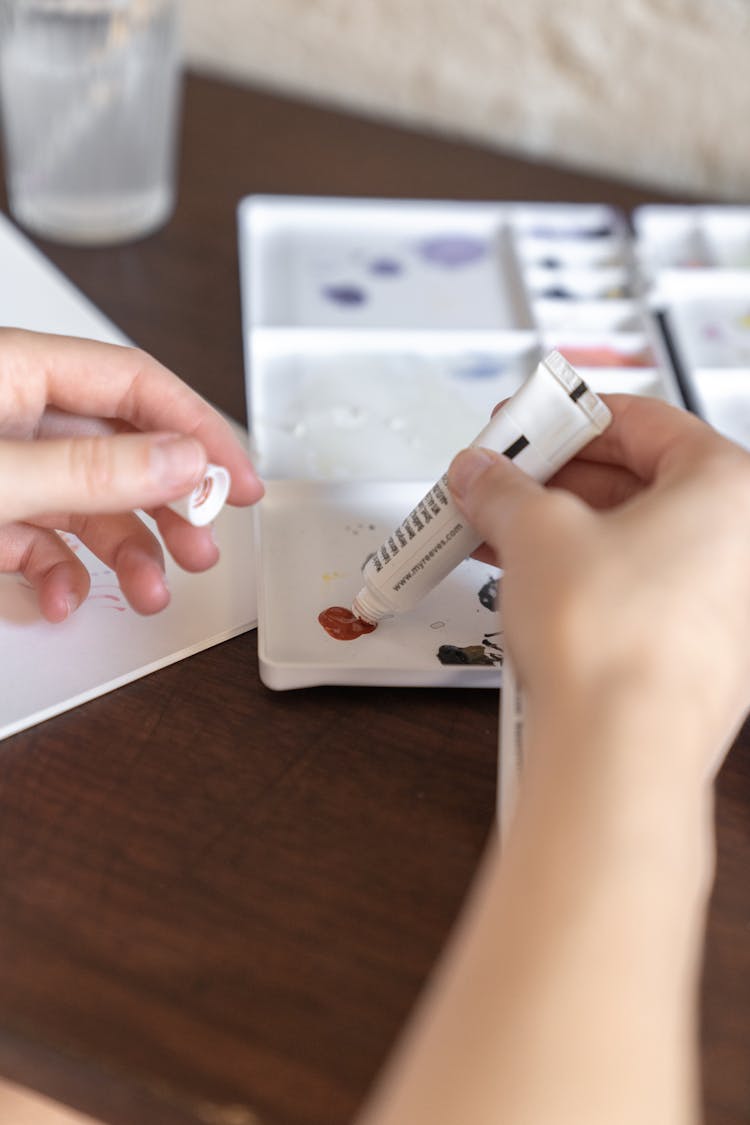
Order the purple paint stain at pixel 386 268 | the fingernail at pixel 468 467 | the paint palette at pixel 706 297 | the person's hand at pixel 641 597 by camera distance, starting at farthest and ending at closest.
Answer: the purple paint stain at pixel 386 268 → the paint palette at pixel 706 297 → the fingernail at pixel 468 467 → the person's hand at pixel 641 597

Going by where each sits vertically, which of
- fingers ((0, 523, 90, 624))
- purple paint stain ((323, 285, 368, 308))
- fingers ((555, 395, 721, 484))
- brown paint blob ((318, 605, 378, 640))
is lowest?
fingers ((0, 523, 90, 624))

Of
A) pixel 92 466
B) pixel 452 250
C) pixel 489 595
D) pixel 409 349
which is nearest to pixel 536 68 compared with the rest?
pixel 452 250

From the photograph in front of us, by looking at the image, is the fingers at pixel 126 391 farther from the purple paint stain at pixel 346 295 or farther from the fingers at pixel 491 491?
the purple paint stain at pixel 346 295

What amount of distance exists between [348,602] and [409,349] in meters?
0.23

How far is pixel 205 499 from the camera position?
1.68 feet

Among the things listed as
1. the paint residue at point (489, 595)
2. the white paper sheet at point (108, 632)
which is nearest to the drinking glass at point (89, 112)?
the white paper sheet at point (108, 632)

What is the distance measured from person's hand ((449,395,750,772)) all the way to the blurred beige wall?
1.84ft

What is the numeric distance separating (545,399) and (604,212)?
43 cm

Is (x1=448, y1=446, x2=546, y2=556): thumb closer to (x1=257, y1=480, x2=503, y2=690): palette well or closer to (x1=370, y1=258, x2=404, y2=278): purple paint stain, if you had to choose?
(x1=257, y1=480, x2=503, y2=690): palette well

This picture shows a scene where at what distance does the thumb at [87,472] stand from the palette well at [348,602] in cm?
10

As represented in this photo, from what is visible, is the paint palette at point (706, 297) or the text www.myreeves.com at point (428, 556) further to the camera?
the paint palette at point (706, 297)

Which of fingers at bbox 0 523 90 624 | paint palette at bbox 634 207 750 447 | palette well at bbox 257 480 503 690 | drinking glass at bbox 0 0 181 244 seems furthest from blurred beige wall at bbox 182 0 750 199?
fingers at bbox 0 523 90 624

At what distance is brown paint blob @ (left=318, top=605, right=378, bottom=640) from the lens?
0.55 meters

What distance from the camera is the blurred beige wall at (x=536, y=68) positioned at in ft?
2.96
